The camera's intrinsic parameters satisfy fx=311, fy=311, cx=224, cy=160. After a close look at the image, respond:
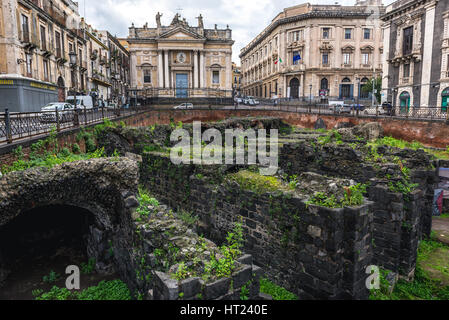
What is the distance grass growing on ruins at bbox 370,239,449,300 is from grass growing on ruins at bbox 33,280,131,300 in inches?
222

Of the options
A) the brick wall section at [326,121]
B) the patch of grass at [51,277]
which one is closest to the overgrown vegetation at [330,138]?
the brick wall section at [326,121]

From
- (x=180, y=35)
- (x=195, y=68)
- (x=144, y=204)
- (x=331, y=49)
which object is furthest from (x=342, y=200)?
(x=331, y=49)

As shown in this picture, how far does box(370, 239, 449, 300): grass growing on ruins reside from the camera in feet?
24.2

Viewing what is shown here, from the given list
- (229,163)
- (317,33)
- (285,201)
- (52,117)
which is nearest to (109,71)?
(317,33)

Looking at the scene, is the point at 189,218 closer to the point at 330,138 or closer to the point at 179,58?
the point at 330,138

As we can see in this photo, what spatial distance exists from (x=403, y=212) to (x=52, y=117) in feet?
38.7

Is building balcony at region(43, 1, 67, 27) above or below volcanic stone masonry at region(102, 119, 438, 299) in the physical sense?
above

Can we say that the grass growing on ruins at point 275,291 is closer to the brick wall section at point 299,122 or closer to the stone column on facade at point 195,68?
the brick wall section at point 299,122

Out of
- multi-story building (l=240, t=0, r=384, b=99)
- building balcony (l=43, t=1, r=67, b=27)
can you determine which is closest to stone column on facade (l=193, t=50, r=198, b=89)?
multi-story building (l=240, t=0, r=384, b=99)

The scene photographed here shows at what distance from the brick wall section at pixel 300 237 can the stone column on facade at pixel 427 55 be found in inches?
1044

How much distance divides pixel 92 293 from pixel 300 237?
4.99 metres

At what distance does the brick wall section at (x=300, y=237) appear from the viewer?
19.8ft

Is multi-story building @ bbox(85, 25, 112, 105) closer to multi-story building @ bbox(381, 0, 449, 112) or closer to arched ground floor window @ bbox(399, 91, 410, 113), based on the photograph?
multi-story building @ bbox(381, 0, 449, 112)
